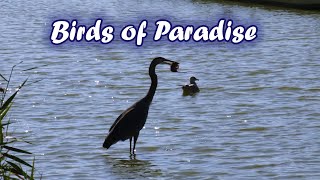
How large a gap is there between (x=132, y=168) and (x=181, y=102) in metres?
5.96

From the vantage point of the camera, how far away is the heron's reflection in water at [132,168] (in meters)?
14.6

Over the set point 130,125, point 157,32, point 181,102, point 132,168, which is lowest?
point 132,168

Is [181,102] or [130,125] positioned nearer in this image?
[130,125]

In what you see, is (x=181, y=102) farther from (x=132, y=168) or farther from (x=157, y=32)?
(x=157, y=32)

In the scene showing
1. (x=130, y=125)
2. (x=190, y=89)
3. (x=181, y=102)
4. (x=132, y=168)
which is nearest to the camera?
(x=132, y=168)

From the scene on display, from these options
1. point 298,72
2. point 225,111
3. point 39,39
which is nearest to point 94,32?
point 39,39

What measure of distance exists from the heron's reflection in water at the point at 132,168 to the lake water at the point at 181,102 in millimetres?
16

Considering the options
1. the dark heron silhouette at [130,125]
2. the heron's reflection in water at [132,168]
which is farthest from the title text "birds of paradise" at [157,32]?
the heron's reflection in water at [132,168]

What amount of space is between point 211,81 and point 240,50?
18.9ft

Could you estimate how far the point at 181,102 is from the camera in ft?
68.4

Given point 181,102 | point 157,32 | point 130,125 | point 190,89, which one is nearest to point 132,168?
point 130,125

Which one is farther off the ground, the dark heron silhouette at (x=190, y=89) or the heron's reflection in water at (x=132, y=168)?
the dark heron silhouette at (x=190, y=89)

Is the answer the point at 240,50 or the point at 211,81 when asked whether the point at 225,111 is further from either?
the point at 240,50

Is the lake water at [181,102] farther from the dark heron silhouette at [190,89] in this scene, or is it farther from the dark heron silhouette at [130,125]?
the dark heron silhouette at [130,125]
